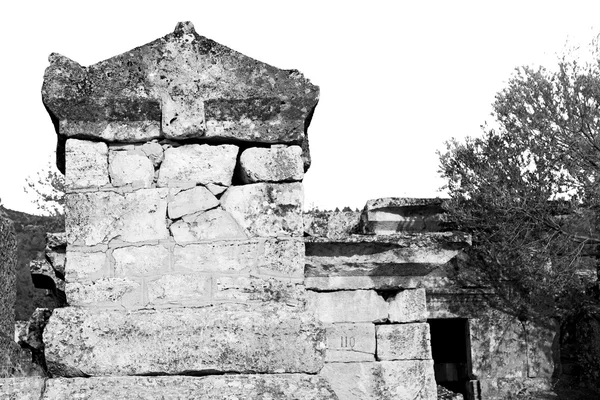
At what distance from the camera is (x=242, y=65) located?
3967mm

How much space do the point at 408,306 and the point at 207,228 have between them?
221 inches

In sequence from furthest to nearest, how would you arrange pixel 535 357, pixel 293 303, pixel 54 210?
pixel 54 210 < pixel 535 357 < pixel 293 303

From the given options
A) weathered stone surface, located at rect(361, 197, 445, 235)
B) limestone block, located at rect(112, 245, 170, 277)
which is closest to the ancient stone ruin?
limestone block, located at rect(112, 245, 170, 277)

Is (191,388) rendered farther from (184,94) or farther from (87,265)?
(184,94)

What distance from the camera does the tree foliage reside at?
413 inches

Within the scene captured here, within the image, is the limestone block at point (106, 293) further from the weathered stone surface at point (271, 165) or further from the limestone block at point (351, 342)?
the limestone block at point (351, 342)

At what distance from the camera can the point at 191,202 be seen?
3.83 m

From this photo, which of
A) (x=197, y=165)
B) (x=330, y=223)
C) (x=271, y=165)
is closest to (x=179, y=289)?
(x=197, y=165)

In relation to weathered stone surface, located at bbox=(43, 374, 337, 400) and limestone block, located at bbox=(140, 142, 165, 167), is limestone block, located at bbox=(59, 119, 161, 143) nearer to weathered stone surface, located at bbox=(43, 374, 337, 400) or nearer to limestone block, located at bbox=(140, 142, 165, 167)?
limestone block, located at bbox=(140, 142, 165, 167)

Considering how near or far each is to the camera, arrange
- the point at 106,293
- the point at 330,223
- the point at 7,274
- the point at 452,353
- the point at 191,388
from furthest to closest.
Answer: the point at 452,353, the point at 330,223, the point at 7,274, the point at 106,293, the point at 191,388

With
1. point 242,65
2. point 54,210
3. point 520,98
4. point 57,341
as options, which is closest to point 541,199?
point 520,98

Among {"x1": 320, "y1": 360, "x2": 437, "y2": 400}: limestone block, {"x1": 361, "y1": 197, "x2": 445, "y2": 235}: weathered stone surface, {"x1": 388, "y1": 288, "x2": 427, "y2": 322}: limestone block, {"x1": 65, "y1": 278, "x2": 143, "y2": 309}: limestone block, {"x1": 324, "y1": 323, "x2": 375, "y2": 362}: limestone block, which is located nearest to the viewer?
{"x1": 65, "y1": 278, "x2": 143, "y2": 309}: limestone block

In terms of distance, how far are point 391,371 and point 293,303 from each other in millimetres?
5420

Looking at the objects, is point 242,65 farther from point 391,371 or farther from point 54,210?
point 54,210
